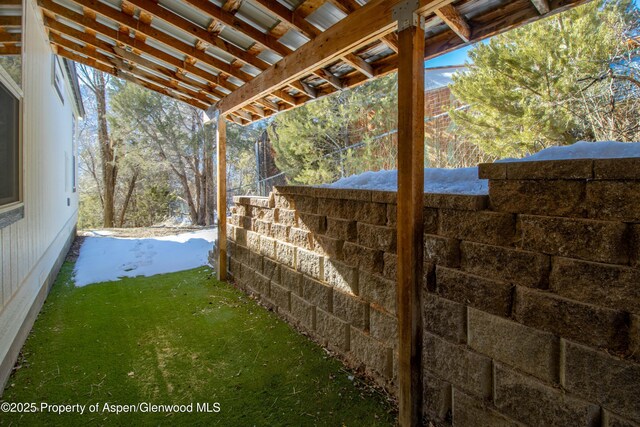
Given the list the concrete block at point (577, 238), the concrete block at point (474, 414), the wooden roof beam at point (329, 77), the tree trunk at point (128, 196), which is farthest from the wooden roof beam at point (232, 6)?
the tree trunk at point (128, 196)

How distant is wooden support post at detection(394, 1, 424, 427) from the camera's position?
2066mm

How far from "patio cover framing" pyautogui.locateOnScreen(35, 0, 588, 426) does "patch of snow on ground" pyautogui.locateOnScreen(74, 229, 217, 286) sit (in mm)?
1582

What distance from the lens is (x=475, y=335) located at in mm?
1925

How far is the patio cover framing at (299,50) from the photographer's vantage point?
82.2 inches

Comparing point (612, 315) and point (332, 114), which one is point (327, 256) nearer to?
point (612, 315)

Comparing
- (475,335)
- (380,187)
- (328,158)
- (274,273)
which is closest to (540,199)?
(475,335)

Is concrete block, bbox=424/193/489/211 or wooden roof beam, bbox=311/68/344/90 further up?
wooden roof beam, bbox=311/68/344/90

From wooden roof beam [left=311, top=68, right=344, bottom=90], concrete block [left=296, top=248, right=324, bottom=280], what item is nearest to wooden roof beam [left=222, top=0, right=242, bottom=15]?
wooden roof beam [left=311, top=68, right=344, bottom=90]

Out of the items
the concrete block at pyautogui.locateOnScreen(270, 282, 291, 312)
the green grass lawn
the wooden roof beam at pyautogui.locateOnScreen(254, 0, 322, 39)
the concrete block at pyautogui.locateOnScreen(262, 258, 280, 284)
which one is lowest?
the green grass lawn

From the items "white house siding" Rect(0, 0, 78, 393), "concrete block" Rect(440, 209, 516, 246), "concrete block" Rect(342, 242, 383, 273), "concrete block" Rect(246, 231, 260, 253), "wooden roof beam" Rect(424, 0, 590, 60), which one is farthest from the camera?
"concrete block" Rect(246, 231, 260, 253)

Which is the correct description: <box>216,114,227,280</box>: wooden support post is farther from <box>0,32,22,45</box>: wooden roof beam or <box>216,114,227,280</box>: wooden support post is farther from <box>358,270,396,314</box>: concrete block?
<box>358,270,396,314</box>: concrete block

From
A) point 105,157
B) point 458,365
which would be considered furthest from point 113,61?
point 105,157

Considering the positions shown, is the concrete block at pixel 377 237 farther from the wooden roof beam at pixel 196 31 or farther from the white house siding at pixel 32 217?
the white house siding at pixel 32 217

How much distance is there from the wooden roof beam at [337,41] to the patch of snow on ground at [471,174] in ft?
3.47
